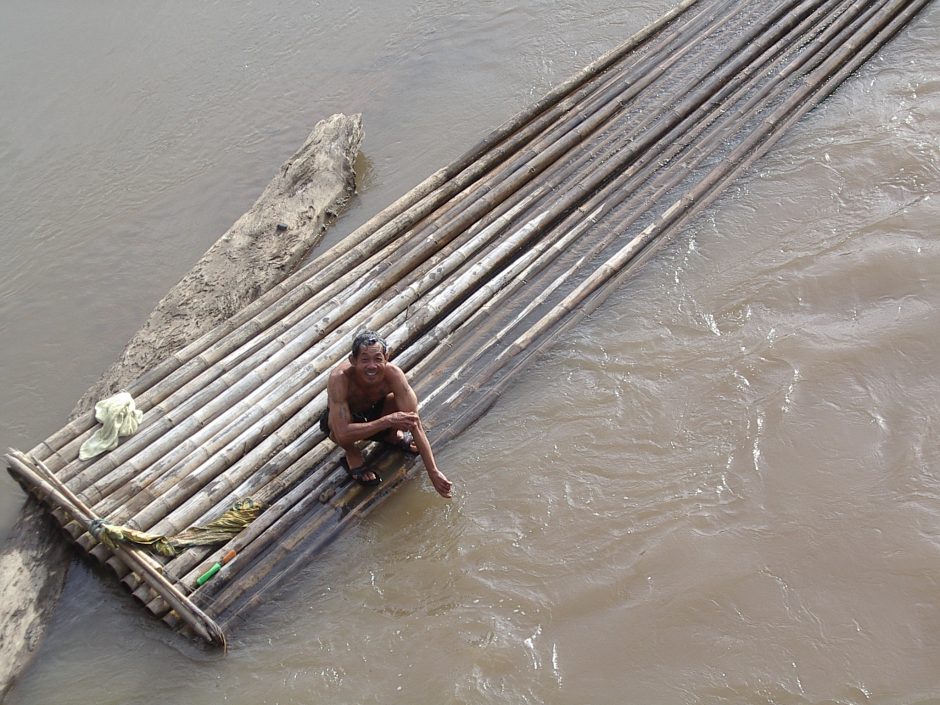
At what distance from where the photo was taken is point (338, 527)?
14.0ft

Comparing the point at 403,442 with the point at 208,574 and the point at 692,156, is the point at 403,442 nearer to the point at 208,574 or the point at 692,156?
the point at 208,574

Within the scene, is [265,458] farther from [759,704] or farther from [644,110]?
[644,110]

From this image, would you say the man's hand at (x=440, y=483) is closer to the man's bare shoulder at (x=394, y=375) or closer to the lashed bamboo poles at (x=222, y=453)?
the man's bare shoulder at (x=394, y=375)

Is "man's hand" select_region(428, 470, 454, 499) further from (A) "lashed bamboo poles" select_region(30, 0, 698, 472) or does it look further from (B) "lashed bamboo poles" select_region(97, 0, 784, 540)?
(A) "lashed bamboo poles" select_region(30, 0, 698, 472)

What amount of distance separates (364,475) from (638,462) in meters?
1.42

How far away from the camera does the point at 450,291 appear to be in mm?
5270

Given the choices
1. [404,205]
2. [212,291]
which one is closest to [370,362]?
[404,205]

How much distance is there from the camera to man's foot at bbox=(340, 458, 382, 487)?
436 centimetres

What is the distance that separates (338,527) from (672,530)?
1.65m

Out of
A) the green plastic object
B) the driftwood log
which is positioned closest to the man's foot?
the green plastic object

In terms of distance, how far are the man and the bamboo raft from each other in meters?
0.17

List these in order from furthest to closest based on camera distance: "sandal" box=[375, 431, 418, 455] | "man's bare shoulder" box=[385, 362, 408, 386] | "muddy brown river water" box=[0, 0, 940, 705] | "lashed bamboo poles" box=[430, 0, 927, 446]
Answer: "lashed bamboo poles" box=[430, 0, 927, 446] < "sandal" box=[375, 431, 418, 455] < "man's bare shoulder" box=[385, 362, 408, 386] < "muddy brown river water" box=[0, 0, 940, 705]

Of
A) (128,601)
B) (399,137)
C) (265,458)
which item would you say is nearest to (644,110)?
(399,137)

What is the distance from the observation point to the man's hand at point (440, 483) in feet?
14.0
